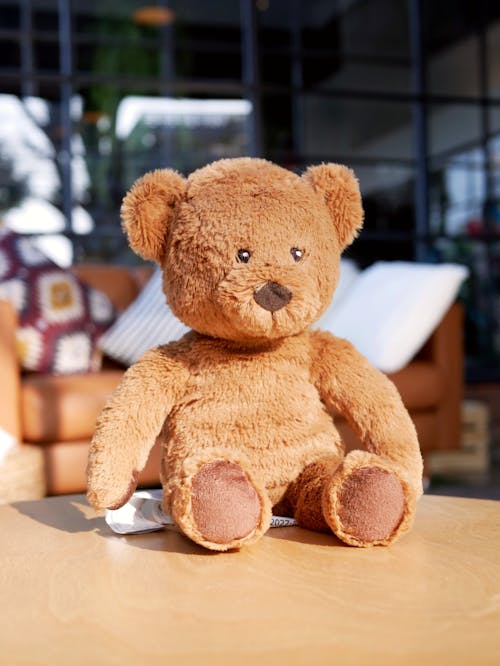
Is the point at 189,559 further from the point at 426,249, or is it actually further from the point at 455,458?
the point at 426,249

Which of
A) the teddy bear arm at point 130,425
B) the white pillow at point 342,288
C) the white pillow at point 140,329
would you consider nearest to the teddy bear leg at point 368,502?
the teddy bear arm at point 130,425

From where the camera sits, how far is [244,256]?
0.87 m

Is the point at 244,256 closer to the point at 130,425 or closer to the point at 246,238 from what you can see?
the point at 246,238

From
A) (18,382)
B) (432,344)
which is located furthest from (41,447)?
(432,344)

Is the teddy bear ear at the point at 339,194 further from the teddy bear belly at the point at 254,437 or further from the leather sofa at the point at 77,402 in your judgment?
the leather sofa at the point at 77,402

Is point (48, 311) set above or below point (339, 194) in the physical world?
below

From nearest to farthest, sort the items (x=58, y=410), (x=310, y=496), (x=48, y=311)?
(x=310, y=496), (x=58, y=410), (x=48, y=311)

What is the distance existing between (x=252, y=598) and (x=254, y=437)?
26 centimetres

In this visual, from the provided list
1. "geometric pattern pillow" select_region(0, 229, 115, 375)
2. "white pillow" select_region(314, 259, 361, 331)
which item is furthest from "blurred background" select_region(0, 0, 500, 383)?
"geometric pattern pillow" select_region(0, 229, 115, 375)

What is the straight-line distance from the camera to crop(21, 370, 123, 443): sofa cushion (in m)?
2.30

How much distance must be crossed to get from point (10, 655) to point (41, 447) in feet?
5.94

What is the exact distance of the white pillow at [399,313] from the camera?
2684 millimetres

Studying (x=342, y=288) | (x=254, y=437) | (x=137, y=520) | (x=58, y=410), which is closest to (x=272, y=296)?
(x=254, y=437)

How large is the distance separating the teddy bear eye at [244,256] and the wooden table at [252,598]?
0.29 m
